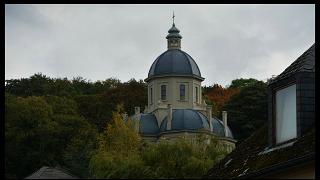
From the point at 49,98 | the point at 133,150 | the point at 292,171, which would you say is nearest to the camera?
the point at 292,171

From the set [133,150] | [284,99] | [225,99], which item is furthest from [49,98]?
[284,99]

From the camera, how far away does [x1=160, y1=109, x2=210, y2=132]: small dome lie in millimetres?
99000

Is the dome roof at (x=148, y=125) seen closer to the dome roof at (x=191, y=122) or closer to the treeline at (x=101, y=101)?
the dome roof at (x=191, y=122)

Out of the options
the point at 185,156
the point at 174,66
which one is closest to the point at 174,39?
the point at 174,66

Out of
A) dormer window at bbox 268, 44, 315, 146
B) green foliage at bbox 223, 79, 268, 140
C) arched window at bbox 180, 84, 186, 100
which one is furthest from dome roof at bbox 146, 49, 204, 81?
dormer window at bbox 268, 44, 315, 146

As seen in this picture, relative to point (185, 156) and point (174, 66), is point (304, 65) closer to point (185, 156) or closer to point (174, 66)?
point (185, 156)

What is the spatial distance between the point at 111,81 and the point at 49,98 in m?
31.9

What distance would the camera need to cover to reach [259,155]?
22.4 meters

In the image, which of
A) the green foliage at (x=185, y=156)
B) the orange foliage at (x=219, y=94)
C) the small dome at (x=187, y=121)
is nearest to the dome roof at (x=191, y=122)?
the small dome at (x=187, y=121)

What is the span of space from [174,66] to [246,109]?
27.9 ft

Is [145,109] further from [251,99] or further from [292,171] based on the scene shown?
[292,171]

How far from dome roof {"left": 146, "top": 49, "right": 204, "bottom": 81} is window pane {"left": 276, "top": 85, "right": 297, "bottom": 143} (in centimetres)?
8511

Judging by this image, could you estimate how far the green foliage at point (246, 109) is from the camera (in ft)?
341

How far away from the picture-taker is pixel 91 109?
4181 inches
